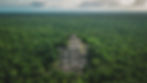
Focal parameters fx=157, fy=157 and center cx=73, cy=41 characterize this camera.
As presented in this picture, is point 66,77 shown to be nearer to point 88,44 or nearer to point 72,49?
A: point 72,49

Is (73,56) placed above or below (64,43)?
below

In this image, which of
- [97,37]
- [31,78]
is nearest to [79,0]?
[97,37]

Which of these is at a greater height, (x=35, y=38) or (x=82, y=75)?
(x=35, y=38)
